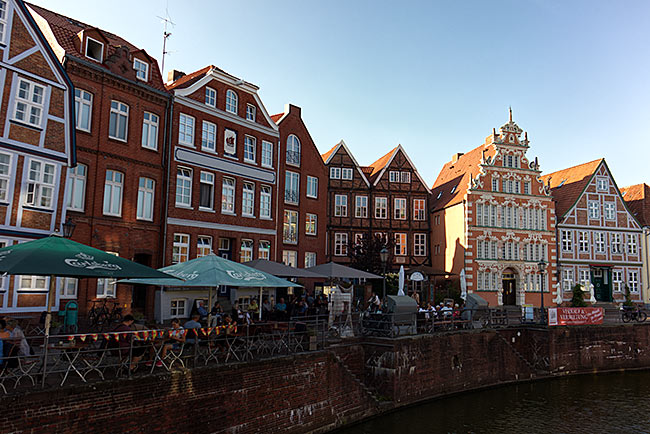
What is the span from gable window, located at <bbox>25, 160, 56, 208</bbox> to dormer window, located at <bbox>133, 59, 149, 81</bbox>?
20.3 ft

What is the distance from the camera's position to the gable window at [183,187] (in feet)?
72.8

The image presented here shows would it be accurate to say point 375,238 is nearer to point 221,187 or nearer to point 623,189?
point 221,187

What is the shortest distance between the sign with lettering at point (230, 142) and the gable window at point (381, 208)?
1568 centimetres

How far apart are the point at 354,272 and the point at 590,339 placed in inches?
560

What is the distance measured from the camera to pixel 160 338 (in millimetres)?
11547

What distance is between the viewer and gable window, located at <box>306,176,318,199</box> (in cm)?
3017

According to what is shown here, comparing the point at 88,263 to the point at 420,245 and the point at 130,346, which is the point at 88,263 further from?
the point at 420,245

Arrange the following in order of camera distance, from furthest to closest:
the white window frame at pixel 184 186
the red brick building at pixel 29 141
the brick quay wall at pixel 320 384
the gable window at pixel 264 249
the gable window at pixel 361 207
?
the gable window at pixel 361 207, the gable window at pixel 264 249, the white window frame at pixel 184 186, the red brick building at pixel 29 141, the brick quay wall at pixel 320 384

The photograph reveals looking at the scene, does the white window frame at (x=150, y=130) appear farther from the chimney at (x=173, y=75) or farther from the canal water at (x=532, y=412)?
the canal water at (x=532, y=412)

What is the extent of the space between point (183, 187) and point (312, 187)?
9659mm

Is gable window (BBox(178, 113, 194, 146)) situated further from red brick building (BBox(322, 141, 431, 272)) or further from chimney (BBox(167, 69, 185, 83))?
red brick building (BBox(322, 141, 431, 272))

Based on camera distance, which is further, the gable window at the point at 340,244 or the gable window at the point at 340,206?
the gable window at the point at 340,206

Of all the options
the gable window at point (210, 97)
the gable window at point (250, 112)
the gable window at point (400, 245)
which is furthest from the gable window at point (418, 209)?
the gable window at point (210, 97)

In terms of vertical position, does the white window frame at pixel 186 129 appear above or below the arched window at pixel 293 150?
below
